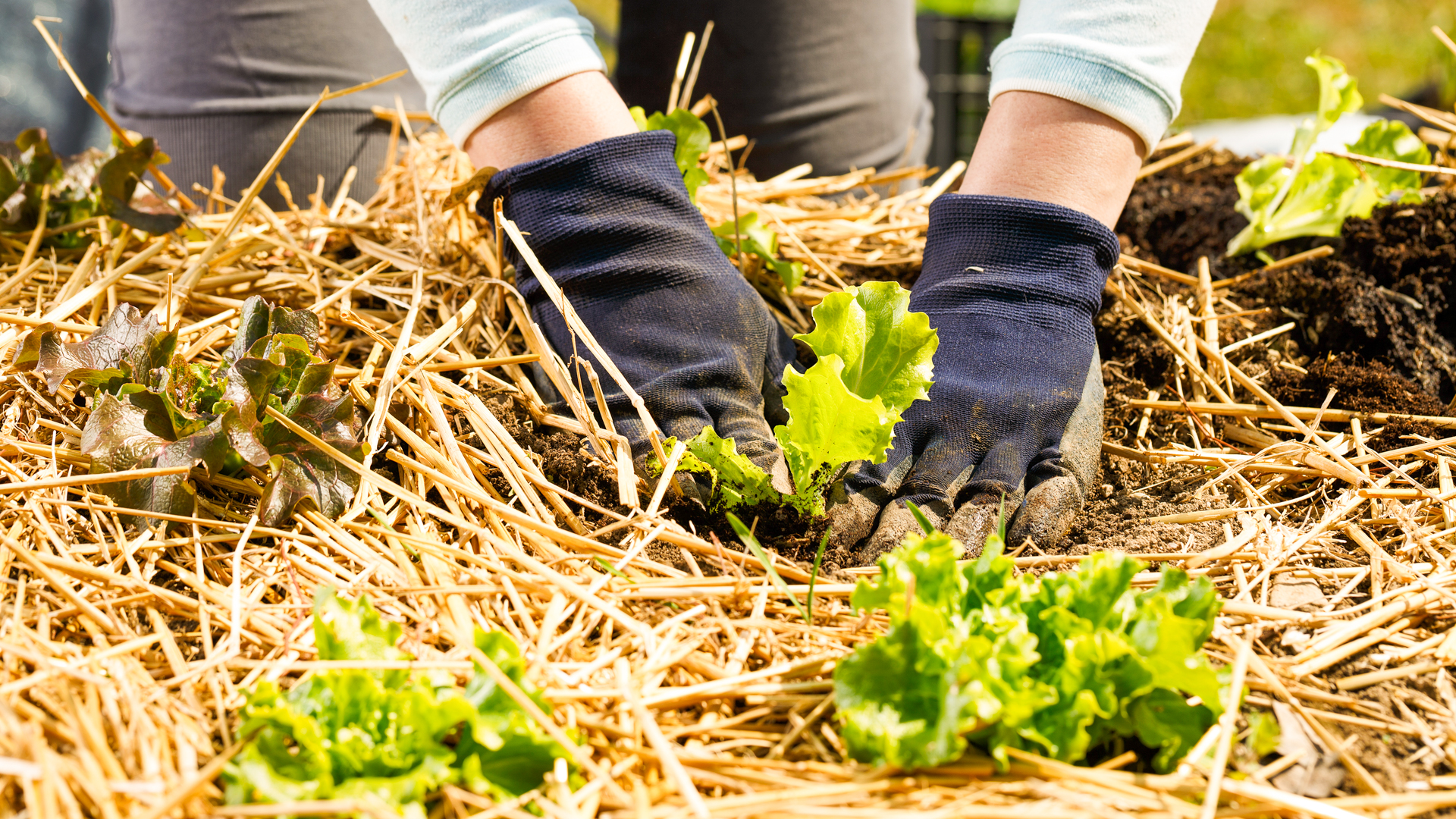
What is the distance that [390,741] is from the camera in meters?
0.59

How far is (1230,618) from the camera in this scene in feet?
2.61

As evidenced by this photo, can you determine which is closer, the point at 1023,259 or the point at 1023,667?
the point at 1023,667

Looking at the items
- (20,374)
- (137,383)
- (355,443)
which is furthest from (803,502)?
(20,374)

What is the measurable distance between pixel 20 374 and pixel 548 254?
63 centimetres

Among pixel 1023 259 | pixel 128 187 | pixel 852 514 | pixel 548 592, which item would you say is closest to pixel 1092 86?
pixel 1023 259

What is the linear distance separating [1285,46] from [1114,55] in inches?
180

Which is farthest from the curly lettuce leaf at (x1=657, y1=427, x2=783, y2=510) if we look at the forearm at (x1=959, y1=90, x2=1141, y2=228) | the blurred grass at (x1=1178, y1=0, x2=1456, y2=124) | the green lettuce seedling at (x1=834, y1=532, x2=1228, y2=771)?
the blurred grass at (x1=1178, y1=0, x2=1456, y2=124)

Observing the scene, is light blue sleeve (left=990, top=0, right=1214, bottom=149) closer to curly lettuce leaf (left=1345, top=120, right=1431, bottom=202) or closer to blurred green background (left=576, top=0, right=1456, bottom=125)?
curly lettuce leaf (left=1345, top=120, right=1431, bottom=202)

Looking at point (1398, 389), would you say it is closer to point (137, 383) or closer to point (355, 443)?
point (355, 443)

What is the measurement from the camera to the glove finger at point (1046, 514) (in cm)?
92

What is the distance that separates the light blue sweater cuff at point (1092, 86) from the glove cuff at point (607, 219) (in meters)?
0.46

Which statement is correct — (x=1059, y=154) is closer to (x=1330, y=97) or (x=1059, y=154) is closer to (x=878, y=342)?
(x=878, y=342)

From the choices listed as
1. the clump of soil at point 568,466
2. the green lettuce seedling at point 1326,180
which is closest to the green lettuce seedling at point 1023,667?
the clump of soil at point 568,466

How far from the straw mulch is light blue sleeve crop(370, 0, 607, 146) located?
0.25 m
